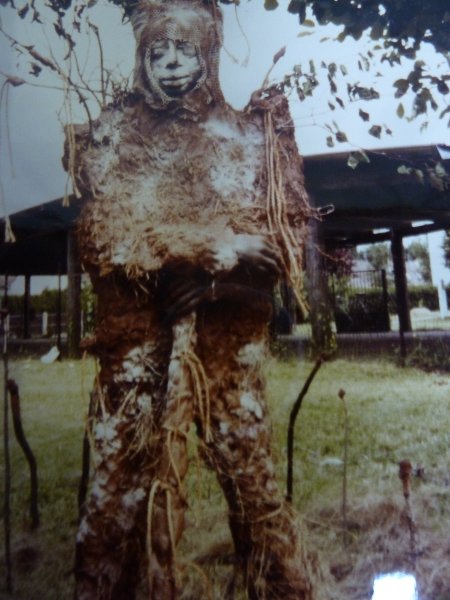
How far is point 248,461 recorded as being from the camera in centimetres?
91

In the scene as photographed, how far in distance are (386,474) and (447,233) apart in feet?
1.68

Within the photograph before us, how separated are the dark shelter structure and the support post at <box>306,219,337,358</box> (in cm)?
2

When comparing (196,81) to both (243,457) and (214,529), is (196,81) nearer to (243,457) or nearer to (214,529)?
(243,457)

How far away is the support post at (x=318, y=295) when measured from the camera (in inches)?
38.9

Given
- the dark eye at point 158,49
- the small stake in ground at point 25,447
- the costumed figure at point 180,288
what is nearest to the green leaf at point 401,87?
the costumed figure at point 180,288

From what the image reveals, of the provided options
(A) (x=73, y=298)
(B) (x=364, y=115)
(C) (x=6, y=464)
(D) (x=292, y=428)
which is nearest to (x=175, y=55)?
(B) (x=364, y=115)

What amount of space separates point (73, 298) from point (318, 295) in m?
0.50

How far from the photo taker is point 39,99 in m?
1.02

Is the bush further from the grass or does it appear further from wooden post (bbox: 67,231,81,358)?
wooden post (bbox: 67,231,81,358)

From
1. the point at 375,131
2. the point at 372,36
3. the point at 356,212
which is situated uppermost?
the point at 372,36

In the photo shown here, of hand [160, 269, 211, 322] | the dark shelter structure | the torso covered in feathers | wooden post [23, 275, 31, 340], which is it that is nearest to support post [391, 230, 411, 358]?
the dark shelter structure

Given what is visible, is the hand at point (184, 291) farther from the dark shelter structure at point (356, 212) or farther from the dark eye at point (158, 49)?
the dark eye at point (158, 49)

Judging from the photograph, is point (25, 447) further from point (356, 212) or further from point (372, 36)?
point (372, 36)

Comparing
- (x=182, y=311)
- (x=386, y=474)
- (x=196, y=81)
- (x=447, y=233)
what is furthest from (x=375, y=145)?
(x=386, y=474)
